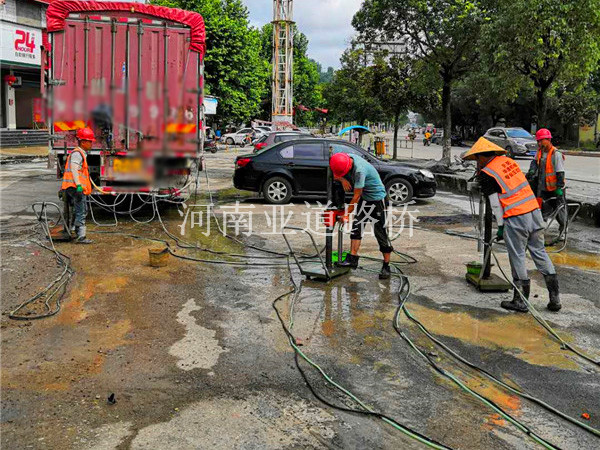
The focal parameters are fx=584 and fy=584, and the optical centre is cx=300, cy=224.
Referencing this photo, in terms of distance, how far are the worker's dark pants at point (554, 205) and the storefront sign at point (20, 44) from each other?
23.8 m

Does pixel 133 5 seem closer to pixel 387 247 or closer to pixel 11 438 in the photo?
pixel 387 247

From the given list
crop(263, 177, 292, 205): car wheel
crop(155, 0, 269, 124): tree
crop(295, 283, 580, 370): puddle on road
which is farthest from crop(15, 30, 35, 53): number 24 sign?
crop(295, 283, 580, 370): puddle on road

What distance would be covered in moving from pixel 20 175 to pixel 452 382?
56.5 ft

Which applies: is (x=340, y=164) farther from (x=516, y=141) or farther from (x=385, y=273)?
(x=516, y=141)

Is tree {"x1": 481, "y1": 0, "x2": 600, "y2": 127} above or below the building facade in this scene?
below

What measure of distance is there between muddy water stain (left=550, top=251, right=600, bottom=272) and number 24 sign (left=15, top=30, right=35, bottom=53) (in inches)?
1026

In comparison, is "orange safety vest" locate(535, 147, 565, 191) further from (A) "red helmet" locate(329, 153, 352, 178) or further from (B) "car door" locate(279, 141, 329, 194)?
(B) "car door" locate(279, 141, 329, 194)

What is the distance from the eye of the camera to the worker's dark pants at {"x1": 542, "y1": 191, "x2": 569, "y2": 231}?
9.20 meters

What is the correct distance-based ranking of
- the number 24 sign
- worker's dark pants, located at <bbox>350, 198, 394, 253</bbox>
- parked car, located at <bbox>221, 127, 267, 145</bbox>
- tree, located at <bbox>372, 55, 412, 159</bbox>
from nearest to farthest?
worker's dark pants, located at <bbox>350, 198, 394, 253</bbox> < tree, located at <bbox>372, 55, 412, 159</bbox> < the number 24 sign < parked car, located at <bbox>221, 127, 267, 145</bbox>

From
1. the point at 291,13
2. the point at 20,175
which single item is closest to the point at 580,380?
the point at 20,175

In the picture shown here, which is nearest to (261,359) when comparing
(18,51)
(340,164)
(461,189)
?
(340,164)

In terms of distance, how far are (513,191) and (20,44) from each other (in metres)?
27.1

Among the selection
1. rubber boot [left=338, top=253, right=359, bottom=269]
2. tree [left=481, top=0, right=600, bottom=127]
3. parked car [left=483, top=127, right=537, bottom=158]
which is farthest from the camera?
parked car [left=483, top=127, right=537, bottom=158]

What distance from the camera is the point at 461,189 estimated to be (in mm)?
17094
